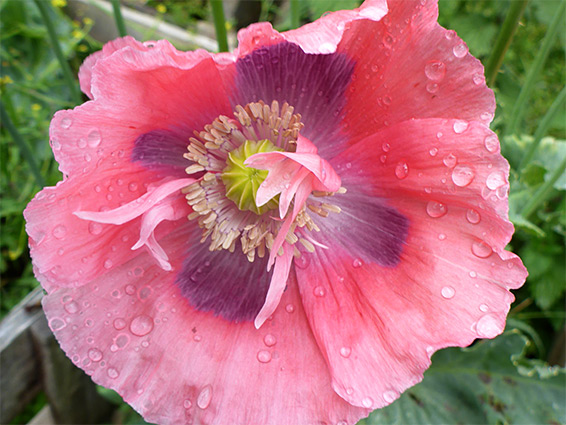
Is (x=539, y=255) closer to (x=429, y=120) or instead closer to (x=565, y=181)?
(x=565, y=181)

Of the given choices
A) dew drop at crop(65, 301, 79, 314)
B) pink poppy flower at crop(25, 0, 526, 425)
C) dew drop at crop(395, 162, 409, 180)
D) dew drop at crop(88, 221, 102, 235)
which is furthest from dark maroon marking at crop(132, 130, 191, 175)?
dew drop at crop(395, 162, 409, 180)

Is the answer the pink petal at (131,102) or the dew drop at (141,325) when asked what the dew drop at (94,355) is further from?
the pink petal at (131,102)

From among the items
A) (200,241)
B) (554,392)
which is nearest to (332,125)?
(200,241)

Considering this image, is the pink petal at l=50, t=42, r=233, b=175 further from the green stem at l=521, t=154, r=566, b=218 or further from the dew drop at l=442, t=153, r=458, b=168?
the green stem at l=521, t=154, r=566, b=218

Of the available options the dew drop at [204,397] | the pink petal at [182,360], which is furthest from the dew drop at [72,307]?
the dew drop at [204,397]

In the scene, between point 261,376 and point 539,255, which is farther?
point 539,255

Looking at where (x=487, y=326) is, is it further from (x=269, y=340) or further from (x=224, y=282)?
(x=224, y=282)

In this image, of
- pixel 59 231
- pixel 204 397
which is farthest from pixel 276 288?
pixel 59 231
